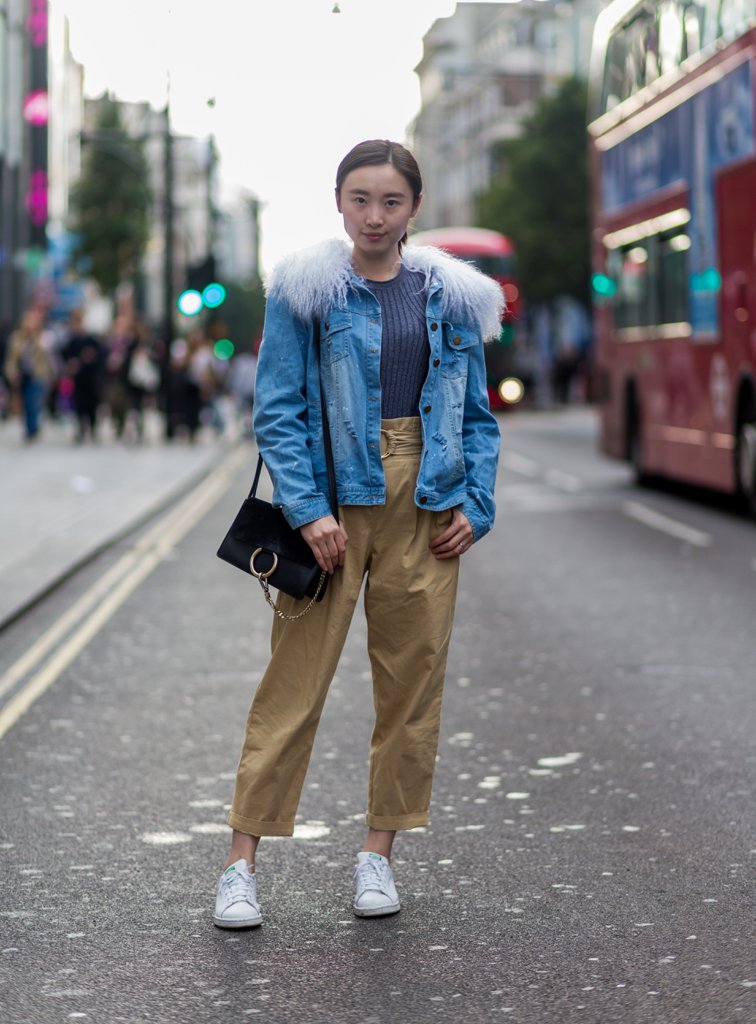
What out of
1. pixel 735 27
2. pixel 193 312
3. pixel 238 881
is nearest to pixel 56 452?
pixel 193 312

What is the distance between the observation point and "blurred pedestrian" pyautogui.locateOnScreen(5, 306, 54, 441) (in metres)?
28.3

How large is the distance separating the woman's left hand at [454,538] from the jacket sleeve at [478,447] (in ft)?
0.06

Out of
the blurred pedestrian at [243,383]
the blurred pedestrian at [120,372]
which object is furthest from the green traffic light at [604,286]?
the blurred pedestrian at [243,383]

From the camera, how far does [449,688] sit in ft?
25.7

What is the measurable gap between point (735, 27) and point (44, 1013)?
39.0ft

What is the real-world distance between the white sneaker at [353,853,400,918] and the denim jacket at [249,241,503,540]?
0.84 meters

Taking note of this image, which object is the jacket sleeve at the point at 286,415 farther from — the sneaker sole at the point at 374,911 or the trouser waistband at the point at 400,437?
the sneaker sole at the point at 374,911

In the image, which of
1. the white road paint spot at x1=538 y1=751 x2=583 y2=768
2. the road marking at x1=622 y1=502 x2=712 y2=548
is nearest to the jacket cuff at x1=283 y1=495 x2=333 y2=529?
the white road paint spot at x1=538 y1=751 x2=583 y2=768

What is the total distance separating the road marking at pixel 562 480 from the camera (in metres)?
20.1

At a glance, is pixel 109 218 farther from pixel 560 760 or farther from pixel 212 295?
pixel 560 760

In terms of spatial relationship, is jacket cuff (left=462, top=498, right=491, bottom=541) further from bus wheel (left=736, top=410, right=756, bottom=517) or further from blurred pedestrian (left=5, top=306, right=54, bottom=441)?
blurred pedestrian (left=5, top=306, right=54, bottom=441)

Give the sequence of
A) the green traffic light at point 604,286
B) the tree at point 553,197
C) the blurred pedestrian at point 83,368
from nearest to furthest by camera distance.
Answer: the green traffic light at point 604,286
the blurred pedestrian at point 83,368
the tree at point 553,197

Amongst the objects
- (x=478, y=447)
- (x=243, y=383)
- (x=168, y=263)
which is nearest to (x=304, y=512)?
(x=478, y=447)

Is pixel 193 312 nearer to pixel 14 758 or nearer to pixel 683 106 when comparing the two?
pixel 683 106
